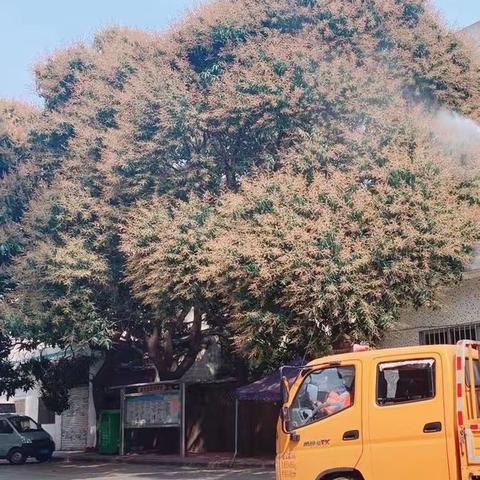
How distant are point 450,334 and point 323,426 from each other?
32.6ft

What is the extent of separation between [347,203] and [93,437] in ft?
64.1

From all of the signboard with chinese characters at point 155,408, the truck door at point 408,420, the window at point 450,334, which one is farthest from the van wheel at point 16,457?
the truck door at point 408,420

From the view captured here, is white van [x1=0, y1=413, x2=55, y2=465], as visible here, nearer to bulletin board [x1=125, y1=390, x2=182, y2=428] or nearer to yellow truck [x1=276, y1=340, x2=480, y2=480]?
bulletin board [x1=125, y1=390, x2=182, y2=428]

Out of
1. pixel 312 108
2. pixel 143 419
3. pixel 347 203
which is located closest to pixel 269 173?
pixel 312 108

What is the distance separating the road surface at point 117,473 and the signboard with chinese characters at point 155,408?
1.96 m

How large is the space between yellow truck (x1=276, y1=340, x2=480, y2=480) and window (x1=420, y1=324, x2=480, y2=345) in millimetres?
9257

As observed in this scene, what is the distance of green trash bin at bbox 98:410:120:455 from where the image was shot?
26.5 metres

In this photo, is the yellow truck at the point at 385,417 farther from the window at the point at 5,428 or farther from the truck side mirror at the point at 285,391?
the window at the point at 5,428

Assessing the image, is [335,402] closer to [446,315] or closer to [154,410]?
[446,315]

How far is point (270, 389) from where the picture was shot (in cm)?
1853

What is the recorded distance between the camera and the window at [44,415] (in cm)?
3315

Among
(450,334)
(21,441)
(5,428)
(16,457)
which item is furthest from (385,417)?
(5,428)

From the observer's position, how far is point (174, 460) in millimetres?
22625

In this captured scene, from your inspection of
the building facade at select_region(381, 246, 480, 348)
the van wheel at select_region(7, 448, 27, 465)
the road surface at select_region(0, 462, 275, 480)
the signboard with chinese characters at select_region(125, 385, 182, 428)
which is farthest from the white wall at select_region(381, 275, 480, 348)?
the van wheel at select_region(7, 448, 27, 465)
